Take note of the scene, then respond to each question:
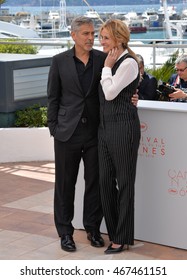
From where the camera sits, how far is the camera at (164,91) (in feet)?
20.5

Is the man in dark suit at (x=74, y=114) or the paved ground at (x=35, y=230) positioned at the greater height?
the man in dark suit at (x=74, y=114)

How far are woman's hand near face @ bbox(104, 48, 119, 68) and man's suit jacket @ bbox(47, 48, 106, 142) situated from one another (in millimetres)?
207

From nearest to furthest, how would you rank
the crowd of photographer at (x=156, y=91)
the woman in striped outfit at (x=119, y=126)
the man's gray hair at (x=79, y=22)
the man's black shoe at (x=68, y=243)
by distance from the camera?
the woman in striped outfit at (x=119, y=126) < the man's gray hair at (x=79, y=22) < the man's black shoe at (x=68, y=243) < the crowd of photographer at (x=156, y=91)

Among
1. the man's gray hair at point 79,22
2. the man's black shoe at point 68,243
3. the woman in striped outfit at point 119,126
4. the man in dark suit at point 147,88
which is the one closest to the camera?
the woman in striped outfit at point 119,126

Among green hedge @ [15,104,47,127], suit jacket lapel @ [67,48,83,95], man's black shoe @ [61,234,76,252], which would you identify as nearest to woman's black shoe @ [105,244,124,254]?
man's black shoe @ [61,234,76,252]

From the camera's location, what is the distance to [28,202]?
7.46 meters

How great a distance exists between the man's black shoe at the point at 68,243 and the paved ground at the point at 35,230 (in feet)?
0.16

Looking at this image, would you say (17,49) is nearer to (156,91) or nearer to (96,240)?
(156,91)

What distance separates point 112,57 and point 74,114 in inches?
22.0

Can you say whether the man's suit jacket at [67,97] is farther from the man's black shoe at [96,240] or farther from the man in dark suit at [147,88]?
the man's black shoe at [96,240]

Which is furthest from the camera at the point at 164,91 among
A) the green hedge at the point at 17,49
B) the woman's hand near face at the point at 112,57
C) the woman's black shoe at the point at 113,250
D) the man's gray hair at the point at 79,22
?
the green hedge at the point at 17,49

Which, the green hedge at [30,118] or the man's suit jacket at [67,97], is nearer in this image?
the man's suit jacket at [67,97]

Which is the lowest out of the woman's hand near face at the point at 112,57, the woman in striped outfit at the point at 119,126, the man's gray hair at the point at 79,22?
the woman in striped outfit at the point at 119,126

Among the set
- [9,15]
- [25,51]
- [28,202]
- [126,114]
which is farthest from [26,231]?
[9,15]
